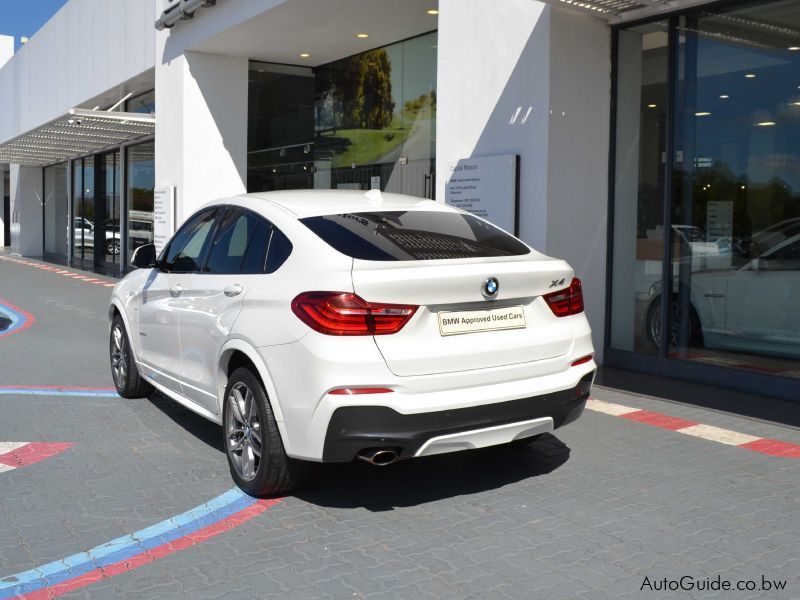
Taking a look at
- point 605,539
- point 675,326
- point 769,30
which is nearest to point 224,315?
point 605,539

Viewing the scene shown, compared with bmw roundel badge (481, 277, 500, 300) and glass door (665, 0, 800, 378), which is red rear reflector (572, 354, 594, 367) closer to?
bmw roundel badge (481, 277, 500, 300)

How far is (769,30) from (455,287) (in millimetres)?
4784

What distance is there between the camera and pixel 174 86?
49.1 ft

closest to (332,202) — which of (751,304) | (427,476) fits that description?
(427,476)

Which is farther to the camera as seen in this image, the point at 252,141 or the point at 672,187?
the point at 252,141

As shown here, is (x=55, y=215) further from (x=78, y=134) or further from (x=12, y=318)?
(x=12, y=318)

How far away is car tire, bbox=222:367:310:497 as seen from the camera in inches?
172

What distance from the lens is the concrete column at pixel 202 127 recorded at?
14656mm

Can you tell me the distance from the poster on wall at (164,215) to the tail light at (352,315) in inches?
438

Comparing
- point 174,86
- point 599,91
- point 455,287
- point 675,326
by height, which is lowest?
point 675,326

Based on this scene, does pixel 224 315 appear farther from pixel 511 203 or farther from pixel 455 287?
pixel 511 203

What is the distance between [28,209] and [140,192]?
14.6m

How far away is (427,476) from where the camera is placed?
5.06 meters

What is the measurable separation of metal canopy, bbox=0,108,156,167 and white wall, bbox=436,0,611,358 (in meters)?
10.4
